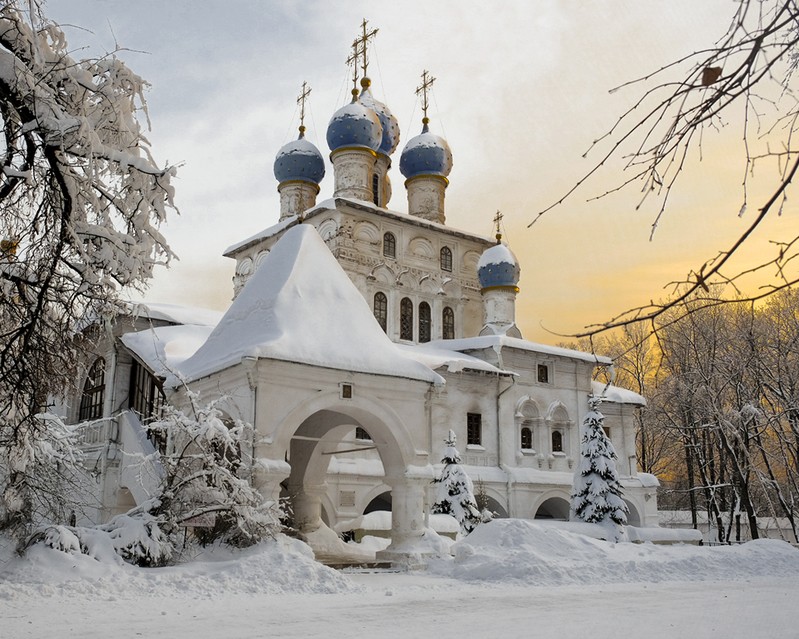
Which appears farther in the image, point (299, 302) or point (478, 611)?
point (299, 302)

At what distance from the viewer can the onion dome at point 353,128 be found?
29922 millimetres

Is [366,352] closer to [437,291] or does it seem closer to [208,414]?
[208,414]

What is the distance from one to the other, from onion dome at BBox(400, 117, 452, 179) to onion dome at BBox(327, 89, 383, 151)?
2628 millimetres

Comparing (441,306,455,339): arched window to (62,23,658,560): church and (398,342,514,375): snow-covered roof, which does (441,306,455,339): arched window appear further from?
(398,342,514,375): snow-covered roof

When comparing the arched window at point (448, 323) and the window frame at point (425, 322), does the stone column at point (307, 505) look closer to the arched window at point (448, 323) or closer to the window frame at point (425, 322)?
the window frame at point (425, 322)

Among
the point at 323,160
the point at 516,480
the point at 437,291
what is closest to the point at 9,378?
the point at 516,480

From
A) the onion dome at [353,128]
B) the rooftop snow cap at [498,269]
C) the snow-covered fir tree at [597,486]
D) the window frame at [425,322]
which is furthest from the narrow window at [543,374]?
the onion dome at [353,128]

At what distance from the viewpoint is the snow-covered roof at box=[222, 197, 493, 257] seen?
1101 inches

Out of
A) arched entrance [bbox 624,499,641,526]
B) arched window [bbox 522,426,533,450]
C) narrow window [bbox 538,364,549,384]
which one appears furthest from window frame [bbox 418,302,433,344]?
arched entrance [bbox 624,499,641,526]

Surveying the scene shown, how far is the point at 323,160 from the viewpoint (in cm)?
3238

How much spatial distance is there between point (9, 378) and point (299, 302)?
7906 millimetres

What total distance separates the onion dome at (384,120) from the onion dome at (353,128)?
1861 millimetres

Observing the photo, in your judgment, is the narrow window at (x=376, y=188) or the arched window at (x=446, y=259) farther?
the narrow window at (x=376, y=188)

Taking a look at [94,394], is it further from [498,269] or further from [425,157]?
[425,157]
